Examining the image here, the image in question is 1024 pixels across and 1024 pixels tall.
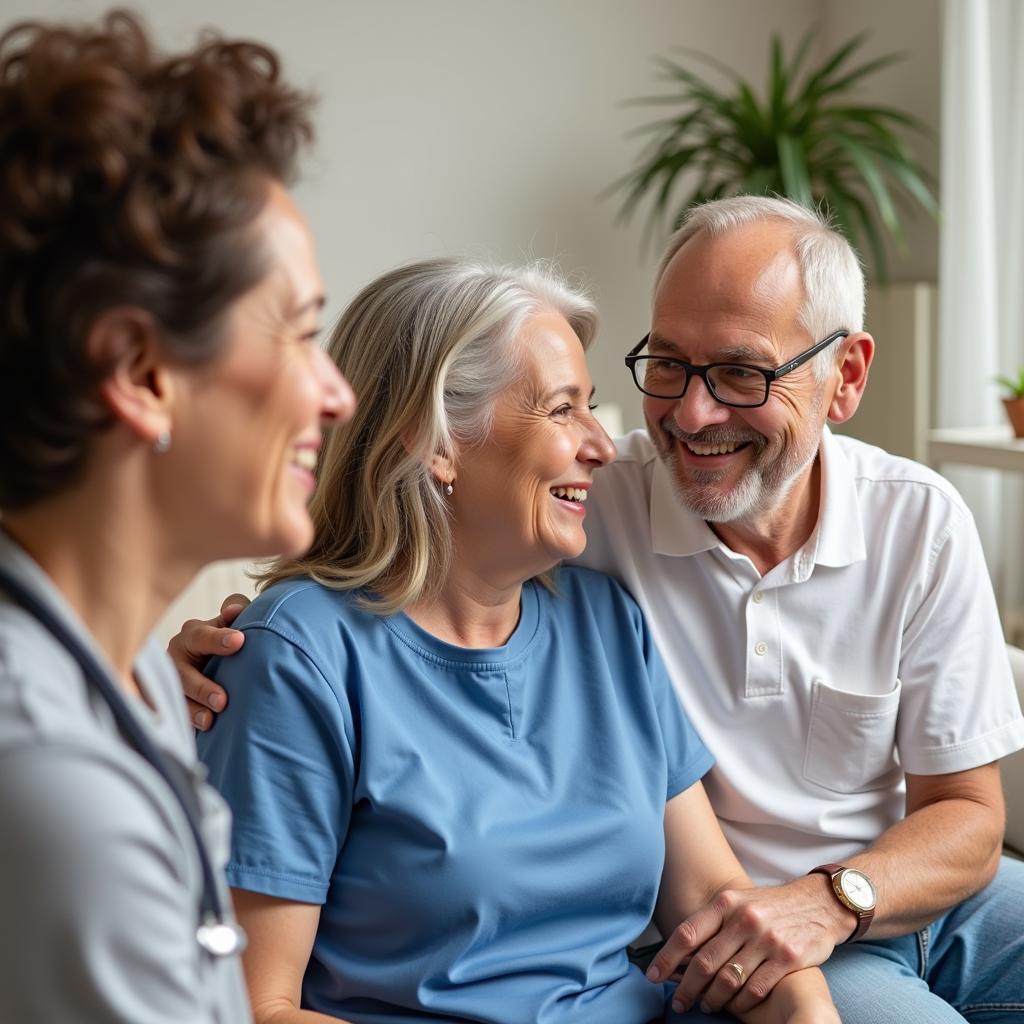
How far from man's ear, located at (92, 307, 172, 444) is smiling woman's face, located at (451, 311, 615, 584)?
78 centimetres

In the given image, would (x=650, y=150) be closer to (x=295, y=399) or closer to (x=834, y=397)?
(x=834, y=397)

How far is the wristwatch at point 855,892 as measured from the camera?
157 cm

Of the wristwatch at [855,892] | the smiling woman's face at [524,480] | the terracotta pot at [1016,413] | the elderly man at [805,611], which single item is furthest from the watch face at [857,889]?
the terracotta pot at [1016,413]

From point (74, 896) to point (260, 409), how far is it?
0.33m

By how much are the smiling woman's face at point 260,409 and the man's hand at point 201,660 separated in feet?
1.82

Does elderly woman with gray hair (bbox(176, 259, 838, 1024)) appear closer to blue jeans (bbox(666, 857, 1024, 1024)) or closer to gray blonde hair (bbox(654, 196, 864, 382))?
blue jeans (bbox(666, 857, 1024, 1024))

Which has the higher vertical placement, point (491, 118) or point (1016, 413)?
point (491, 118)

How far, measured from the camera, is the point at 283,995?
1.32 meters

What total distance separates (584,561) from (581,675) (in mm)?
260

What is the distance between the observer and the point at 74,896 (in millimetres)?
694

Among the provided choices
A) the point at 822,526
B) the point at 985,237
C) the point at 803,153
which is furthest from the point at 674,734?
the point at 803,153

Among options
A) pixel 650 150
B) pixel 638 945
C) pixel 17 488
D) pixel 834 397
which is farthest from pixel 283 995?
pixel 650 150

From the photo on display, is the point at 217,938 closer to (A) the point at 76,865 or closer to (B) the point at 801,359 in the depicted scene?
(A) the point at 76,865

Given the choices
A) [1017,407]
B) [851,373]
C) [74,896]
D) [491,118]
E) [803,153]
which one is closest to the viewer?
[74,896]
